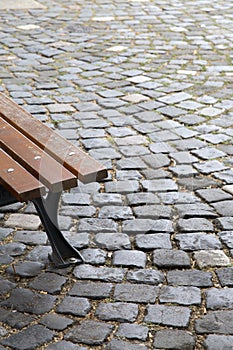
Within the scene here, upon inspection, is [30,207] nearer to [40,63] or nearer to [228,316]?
[228,316]

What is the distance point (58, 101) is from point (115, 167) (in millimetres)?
1430

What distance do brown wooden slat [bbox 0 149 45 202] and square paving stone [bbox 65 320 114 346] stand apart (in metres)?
0.59

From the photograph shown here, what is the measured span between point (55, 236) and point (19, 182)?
48 cm

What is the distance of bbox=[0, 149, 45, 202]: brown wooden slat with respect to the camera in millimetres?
3088

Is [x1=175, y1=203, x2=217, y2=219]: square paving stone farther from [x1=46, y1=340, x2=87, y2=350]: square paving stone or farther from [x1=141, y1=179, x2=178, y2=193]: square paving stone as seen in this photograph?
[x1=46, y1=340, x2=87, y2=350]: square paving stone

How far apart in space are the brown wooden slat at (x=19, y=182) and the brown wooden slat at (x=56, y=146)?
0.21 metres

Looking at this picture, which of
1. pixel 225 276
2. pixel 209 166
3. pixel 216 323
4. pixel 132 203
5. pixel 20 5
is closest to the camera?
pixel 216 323

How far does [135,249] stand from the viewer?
3.72 meters

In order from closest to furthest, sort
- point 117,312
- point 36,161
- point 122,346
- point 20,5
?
1. point 122,346
2. point 117,312
3. point 36,161
4. point 20,5

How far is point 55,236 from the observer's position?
3.54 meters

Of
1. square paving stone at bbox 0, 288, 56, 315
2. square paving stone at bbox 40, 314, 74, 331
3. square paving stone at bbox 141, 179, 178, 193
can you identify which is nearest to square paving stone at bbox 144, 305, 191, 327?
square paving stone at bbox 40, 314, 74, 331

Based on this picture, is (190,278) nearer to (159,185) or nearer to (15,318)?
(15,318)

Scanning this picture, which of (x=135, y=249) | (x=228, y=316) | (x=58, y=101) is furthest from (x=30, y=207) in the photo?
(x=58, y=101)

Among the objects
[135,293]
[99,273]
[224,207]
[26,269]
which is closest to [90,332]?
[135,293]
